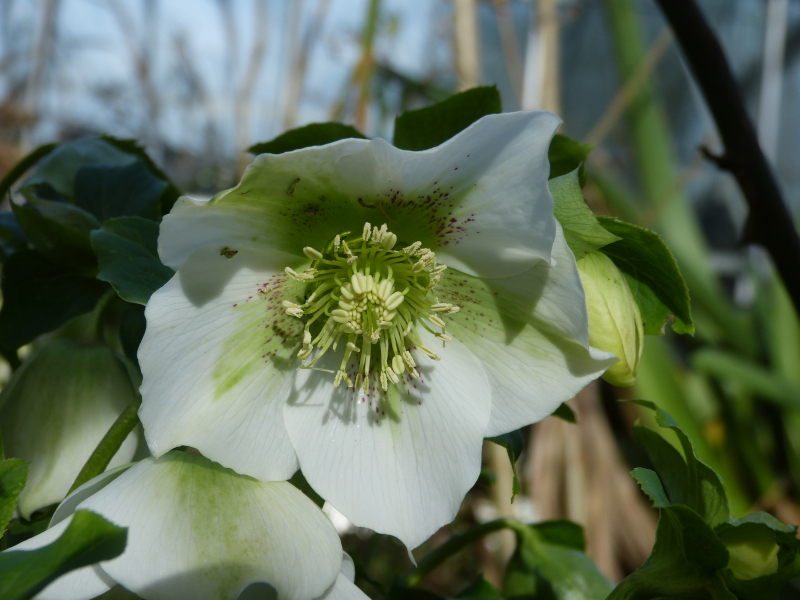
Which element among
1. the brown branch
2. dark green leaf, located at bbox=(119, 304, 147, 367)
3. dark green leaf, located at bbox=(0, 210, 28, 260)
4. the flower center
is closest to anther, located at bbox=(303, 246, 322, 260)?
the flower center

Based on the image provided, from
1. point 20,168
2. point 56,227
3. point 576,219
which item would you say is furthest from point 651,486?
point 20,168

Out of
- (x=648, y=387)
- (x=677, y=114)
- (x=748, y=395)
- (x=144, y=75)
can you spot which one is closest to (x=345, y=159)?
(x=648, y=387)

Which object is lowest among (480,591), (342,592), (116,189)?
(480,591)

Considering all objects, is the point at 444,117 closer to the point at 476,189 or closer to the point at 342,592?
the point at 476,189

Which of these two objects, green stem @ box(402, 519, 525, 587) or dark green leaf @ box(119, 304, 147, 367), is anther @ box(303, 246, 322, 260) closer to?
dark green leaf @ box(119, 304, 147, 367)

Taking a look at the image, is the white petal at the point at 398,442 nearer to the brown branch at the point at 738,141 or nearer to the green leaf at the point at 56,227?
the green leaf at the point at 56,227

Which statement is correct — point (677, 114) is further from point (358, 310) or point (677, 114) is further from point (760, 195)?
point (358, 310)

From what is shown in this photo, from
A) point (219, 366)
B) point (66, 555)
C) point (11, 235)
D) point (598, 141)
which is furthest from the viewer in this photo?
point (598, 141)

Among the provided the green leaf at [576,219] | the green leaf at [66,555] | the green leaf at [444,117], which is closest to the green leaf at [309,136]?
the green leaf at [444,117]
